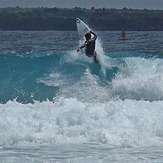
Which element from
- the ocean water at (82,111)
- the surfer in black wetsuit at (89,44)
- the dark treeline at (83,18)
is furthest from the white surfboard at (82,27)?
the dark treeline at (83,18)

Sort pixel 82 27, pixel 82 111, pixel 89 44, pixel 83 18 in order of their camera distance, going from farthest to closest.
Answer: pixel 83 18
pixel 82 27
pixel 89 44
pixel 82 111

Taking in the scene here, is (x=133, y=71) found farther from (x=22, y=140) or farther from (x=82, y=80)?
(x=22, y=140)

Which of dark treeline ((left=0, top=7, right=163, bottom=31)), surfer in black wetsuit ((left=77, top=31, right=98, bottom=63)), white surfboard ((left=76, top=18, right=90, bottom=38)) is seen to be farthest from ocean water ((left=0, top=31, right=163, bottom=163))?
dark treeline ((left=0, top=7, right=163, bottom=31))

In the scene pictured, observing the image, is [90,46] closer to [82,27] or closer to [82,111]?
[82,27]

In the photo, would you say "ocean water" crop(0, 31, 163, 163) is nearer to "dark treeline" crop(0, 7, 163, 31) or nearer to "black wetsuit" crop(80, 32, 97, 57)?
"black wetsuit" crop(80, 32, 97, 57)

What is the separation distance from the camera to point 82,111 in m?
15.8

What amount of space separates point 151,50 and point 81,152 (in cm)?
3157

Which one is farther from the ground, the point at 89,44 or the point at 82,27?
the point at 82,27

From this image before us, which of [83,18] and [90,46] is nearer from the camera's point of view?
[90,46]

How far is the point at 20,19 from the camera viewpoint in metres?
90.4

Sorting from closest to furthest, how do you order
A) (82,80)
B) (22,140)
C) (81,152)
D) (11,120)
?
(81,152) < (22,140) < (11,120) < (82,80)

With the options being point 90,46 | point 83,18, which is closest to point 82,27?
point 90,46

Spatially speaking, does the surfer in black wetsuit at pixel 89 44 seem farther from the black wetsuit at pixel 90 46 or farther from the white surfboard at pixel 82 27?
the white surfboard at pixel 82 27

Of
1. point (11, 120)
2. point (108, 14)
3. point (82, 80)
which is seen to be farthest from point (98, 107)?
point (108, 14)
